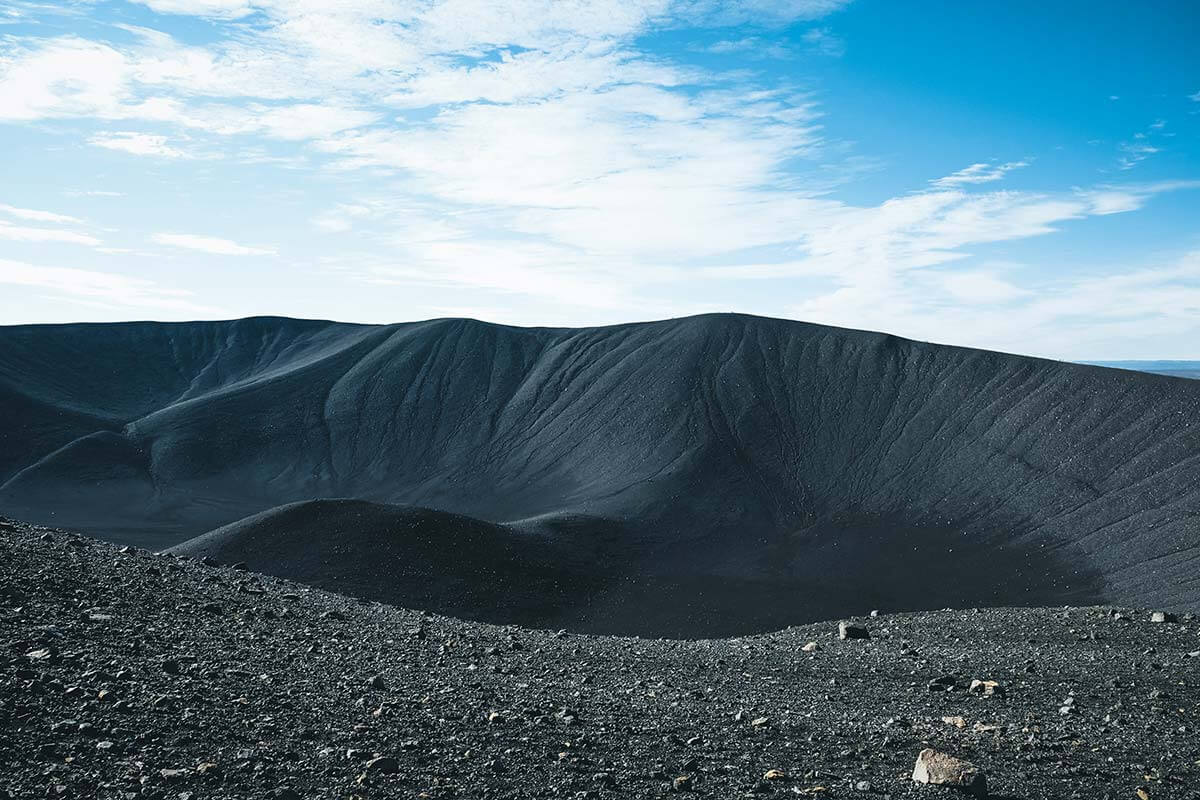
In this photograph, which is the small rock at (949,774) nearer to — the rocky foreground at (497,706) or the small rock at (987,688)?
the rocky foreground at (497,706)

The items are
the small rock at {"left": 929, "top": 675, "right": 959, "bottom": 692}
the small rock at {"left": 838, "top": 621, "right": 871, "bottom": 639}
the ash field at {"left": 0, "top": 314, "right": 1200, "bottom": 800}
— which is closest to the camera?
the ash field at {"left": 0, "top": 314, "right": 1200, "bottom": 800}

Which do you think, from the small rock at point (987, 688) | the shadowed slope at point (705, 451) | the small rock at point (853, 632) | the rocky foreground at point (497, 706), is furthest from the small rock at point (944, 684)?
the shadowed slope at point (705, 451)

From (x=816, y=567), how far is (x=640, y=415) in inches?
832

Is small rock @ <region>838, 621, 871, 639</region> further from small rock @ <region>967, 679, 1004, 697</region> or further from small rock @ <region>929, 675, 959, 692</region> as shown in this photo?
small rock @ <region>967, 679, 1004, 697</region>

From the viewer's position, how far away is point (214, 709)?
787cm

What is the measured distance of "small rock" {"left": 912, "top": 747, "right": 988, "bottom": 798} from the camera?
7.62 meters

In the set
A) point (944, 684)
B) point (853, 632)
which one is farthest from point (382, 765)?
point (853, 632)

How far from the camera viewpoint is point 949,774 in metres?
7.68

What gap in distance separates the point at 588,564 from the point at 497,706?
27.1 m

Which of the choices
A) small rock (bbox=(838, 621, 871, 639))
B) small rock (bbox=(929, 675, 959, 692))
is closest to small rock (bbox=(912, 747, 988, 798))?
small rock (bbox=(929, 675, 959, 692))

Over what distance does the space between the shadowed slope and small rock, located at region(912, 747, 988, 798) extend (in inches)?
1052

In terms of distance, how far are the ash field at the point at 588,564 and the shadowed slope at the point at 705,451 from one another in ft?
0.91

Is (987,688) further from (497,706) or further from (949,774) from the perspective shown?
(497,706)

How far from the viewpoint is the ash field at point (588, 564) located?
788 centimetres
